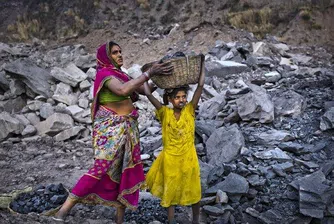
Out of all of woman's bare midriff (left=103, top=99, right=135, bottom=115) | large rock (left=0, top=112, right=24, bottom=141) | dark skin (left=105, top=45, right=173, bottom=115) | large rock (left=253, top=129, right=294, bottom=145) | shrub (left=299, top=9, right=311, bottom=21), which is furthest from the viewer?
shrub (left=299, top=9, right=311, bottom=21)

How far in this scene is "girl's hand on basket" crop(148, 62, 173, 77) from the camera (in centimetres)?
292

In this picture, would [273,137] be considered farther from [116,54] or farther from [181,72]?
[116,54]

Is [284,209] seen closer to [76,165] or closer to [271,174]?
[271,174]

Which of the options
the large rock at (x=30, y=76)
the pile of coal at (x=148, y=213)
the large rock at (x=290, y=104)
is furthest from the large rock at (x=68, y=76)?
the pile of coal at (x=148, y=213)

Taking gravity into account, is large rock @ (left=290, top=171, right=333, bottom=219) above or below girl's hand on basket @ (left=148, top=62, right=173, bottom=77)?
A: below

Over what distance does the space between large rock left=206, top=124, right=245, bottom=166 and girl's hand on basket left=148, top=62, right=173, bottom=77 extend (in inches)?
79.2

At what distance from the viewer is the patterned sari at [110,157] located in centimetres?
308

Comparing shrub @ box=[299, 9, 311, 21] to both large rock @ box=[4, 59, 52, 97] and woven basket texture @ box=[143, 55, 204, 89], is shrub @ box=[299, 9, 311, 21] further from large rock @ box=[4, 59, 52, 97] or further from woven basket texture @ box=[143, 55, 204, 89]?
woven basket texture @ box=[143, 55, 204, 89]

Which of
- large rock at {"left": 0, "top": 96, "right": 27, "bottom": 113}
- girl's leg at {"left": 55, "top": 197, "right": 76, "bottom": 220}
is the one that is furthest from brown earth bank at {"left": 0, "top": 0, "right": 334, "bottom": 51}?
girl's leg at {"left": 55, "top": 197, "right": 76, "bottom": 220}

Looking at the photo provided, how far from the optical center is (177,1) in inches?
586

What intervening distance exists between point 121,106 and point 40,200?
4.87ft

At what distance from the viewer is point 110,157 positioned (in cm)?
309

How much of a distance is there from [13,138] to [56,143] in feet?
2.78

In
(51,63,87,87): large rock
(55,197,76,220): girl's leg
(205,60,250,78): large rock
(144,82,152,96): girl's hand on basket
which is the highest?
(144,82,152,96): girl's hand on basket
